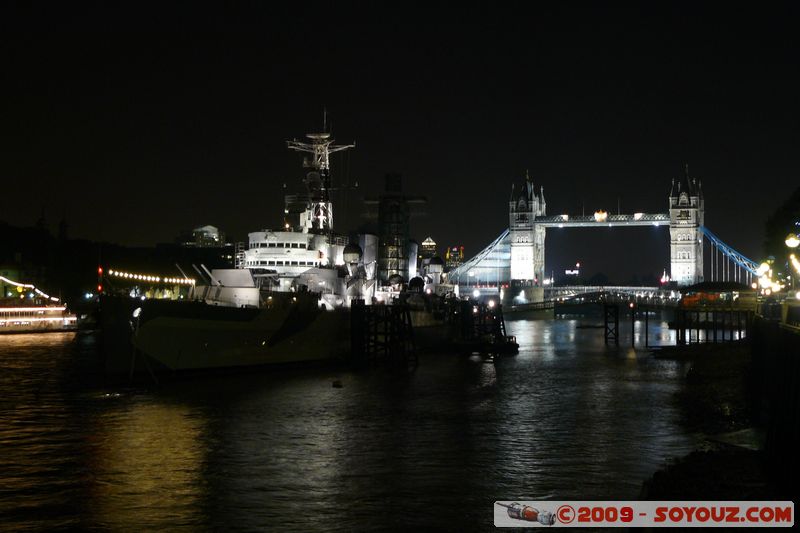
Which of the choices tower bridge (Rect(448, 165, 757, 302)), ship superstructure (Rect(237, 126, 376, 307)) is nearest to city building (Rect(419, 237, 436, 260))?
ship superstructure (Rect(237, 126, 376, 307))

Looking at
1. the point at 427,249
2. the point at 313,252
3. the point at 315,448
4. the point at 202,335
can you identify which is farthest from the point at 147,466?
the point at 427,249

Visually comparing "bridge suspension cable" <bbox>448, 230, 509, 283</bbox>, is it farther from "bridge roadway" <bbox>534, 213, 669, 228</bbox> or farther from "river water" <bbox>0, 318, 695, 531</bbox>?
"river water" <bbox>0, 318, 695, 531</bbox>

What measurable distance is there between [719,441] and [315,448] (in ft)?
30.1

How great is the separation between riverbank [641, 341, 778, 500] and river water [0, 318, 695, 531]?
0.95m

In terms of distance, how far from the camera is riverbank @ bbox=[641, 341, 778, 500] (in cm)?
1353

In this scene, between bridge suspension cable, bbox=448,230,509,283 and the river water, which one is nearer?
the river water

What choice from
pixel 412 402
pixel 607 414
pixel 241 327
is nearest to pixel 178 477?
pixel 412 402

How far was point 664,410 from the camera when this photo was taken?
27031mm

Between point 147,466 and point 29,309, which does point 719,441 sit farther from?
point 29,309

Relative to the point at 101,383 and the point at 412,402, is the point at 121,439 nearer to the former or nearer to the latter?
the point at 412,402

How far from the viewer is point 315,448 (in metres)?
20.7

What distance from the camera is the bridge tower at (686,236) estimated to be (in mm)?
143125

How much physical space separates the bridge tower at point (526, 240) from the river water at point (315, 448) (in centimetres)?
11541

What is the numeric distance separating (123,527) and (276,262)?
30015 millimetres
